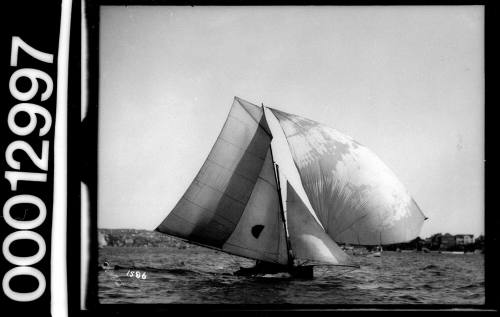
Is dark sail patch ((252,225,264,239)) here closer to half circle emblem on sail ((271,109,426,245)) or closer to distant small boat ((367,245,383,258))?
half circle emblem on sail ((271,109,426,245))

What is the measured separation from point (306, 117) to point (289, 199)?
5.29 ft

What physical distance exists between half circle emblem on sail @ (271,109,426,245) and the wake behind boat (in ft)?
0.04

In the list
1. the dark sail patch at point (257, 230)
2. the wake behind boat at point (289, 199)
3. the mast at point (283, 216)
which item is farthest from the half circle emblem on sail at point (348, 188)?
the dark sail patch at point (257, 230)

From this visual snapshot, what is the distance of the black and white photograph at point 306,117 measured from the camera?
6148 mm

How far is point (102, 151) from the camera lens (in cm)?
611

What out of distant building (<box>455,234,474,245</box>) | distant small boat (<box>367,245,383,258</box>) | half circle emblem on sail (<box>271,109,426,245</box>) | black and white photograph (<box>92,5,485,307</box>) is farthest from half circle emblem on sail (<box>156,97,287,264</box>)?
distant building (<box>455,234,474,245</box>)

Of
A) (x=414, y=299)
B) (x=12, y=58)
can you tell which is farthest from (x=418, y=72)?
(x=12, y=58)

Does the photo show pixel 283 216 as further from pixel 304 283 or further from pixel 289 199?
pixel 304 283

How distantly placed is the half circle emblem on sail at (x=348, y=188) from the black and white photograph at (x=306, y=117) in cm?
3

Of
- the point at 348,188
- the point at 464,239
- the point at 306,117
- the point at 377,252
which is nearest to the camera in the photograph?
the point at 464,239

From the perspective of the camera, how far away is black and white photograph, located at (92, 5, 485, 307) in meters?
6.15

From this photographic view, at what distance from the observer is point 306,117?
6512 millimetres

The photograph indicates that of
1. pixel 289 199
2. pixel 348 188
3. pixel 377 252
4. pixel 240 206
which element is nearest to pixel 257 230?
pixel 240 206
